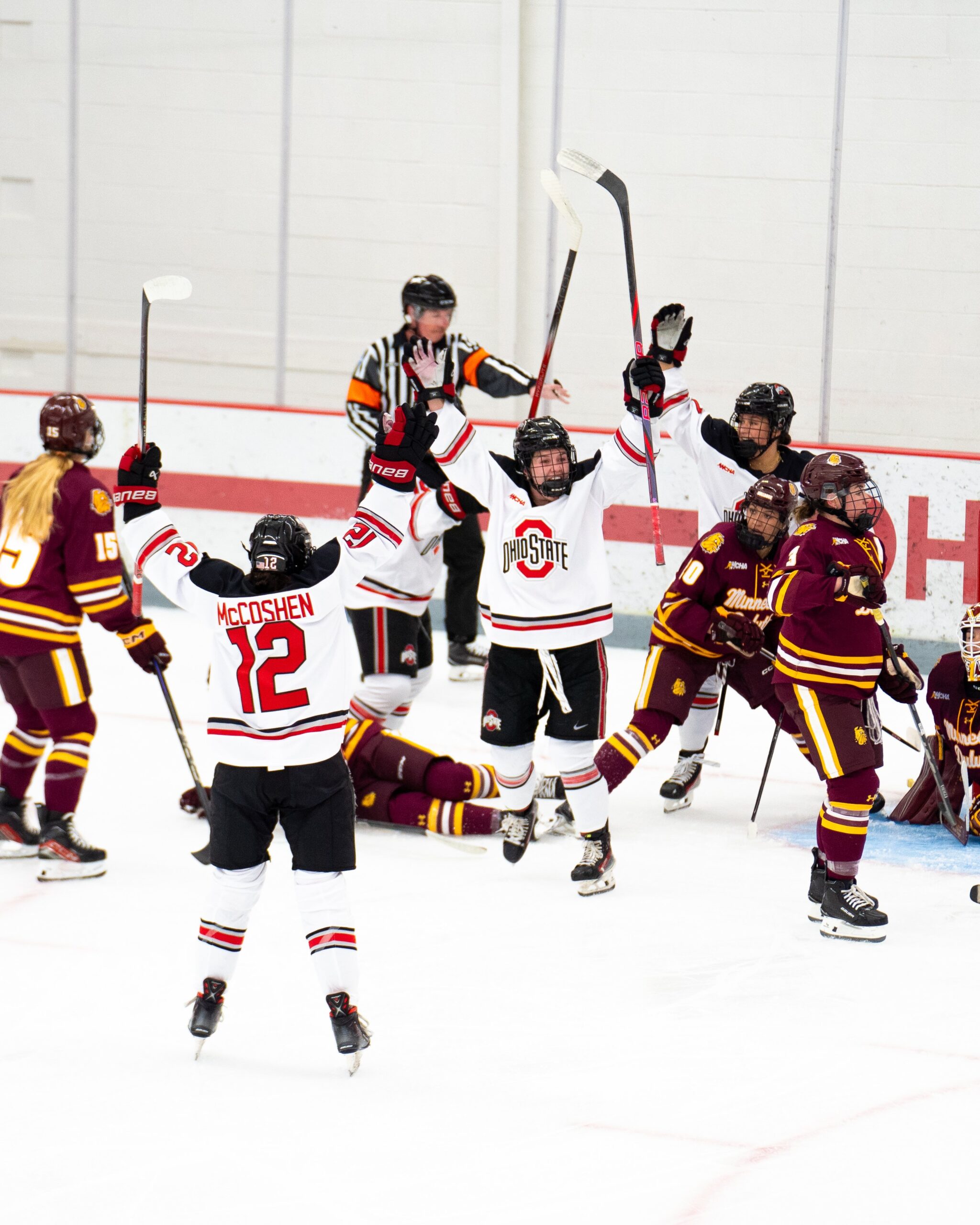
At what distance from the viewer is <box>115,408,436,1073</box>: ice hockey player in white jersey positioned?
2.59 metres

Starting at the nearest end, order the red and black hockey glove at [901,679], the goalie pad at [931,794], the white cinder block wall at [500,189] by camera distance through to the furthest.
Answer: the red and black hockey glove at [901,679] < the goalie pad at [931,794] < the white cinder block wall at [500,189]

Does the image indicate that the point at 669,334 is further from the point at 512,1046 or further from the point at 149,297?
the point at 512,1046

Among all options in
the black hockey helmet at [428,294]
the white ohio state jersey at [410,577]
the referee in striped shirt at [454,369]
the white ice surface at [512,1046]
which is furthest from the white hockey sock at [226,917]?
the black hockey helmet at [428,294]

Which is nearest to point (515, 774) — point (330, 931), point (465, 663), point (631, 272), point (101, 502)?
point (330, 931)

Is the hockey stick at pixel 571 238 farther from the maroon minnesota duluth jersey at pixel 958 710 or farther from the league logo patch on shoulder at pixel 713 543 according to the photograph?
the maroon minnesota duluth jersey at pixel 958 710

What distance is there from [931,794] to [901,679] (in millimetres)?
694

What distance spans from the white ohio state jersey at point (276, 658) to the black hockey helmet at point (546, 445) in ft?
2.84

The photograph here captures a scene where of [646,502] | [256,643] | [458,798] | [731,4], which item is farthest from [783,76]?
[256,643]

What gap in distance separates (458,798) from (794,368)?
376cm

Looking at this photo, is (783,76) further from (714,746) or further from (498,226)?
(714,746)

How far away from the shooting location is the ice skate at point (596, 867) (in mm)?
3564

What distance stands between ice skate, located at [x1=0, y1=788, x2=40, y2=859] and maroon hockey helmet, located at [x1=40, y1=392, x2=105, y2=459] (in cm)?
92

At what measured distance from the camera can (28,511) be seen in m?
3.53

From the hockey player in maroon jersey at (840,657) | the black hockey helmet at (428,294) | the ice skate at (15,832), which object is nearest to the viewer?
the hockey player in maroon jersey at (840,657)
